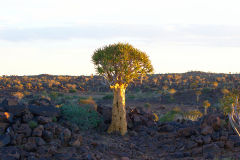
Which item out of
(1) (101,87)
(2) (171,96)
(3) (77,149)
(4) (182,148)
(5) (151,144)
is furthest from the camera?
(1) (101,87)

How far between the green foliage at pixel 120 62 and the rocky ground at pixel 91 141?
317cm

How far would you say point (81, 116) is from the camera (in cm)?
1531

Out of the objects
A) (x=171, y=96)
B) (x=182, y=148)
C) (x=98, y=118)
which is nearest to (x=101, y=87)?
(x=171, y=96)

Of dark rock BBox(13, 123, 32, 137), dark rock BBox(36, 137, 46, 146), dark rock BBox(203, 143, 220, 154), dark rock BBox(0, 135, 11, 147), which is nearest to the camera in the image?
dark rock BBox(0, 135, 11, 147)

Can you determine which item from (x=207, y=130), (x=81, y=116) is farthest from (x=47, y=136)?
(x=207, y=130)

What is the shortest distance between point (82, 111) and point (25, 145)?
5323 mm

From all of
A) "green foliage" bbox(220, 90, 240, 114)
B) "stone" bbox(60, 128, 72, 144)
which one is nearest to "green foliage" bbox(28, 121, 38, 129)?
"stone" bbox(60, 128, 72, 144)

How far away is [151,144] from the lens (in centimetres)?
1452

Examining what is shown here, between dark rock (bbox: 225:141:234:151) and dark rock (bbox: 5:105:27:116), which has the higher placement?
dark rock (bbox: 5:105:27:116)

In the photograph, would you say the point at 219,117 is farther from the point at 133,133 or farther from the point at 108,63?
the point at 108,63

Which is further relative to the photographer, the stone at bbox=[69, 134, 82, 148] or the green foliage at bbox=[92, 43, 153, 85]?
the green foliage at bbox=[92, 43, 153, 85]

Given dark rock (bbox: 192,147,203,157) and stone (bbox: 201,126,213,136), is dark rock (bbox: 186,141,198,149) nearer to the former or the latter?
dark rock (bbox: 192,147,203,157)

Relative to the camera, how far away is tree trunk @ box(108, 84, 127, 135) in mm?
15414

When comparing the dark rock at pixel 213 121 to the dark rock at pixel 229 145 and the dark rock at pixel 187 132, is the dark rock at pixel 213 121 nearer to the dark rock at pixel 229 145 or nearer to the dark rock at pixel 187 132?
the dark rock at pixel 187 132
